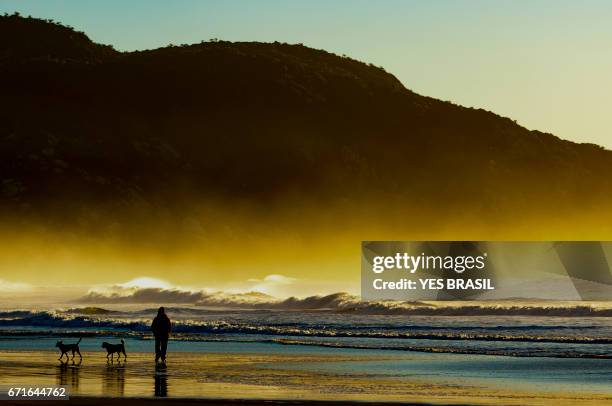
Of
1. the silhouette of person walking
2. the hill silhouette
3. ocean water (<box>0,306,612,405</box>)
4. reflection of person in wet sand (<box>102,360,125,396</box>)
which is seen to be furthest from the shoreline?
the hill silhouette

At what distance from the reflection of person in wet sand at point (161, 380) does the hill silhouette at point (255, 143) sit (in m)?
103

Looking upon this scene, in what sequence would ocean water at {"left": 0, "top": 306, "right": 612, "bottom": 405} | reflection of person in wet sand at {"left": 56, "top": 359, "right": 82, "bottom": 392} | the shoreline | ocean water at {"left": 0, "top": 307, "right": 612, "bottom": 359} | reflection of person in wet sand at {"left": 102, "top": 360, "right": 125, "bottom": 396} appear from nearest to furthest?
the shoreline
reflection of person in wet sand at {"left": 102, "top": 360, "right": 125, "bottom": 396}
ocean water at {"left": 0, "top": 306, "right": 612, "bottom": 405}
reflection of person in wet sand at {"left": 56, "top": 359, "right": 82, "bottom": 392}
ocean water at {"left": 0, "top": 307, "right": 612, "bottom": 359}

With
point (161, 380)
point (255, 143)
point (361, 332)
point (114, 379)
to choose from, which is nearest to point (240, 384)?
point (161, 380)

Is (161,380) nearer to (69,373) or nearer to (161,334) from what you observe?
(69,373)

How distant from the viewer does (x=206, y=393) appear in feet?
94.9

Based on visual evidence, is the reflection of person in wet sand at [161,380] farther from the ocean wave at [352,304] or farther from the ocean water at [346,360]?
the ocean wave at [352,304]

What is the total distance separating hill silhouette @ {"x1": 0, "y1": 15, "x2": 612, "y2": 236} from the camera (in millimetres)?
149500

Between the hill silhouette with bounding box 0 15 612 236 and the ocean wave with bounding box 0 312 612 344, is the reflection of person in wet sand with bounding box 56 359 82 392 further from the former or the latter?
the hill silhouette with bounding box 0 15 612 236

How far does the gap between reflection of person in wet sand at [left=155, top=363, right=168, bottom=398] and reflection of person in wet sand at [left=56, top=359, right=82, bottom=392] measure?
195 cm

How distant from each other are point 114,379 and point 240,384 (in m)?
3.45

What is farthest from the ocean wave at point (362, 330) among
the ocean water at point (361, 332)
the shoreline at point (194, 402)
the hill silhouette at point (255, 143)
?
the hill silhouette at point (255, 143)

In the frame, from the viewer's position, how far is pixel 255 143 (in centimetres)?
16750

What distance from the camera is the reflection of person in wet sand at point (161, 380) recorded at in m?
29.0

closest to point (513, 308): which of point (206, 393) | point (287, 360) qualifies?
point (287, 360)
